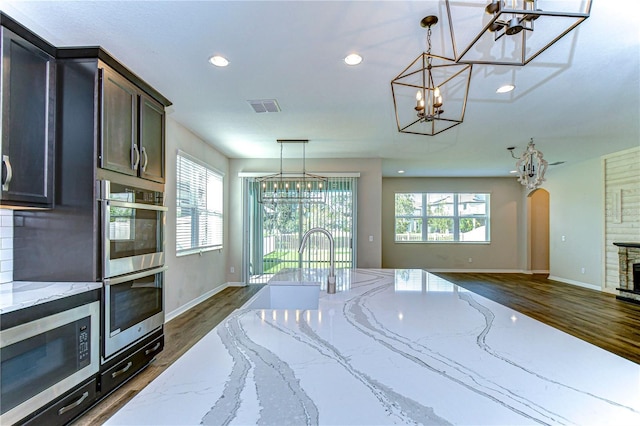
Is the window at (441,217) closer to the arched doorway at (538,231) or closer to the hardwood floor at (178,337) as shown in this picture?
the arched doorway at (538,231)

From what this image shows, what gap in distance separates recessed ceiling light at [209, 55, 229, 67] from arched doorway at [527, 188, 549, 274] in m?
8.61

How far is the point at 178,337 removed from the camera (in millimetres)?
3365

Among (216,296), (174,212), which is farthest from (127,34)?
(216,296)

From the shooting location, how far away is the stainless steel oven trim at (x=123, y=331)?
78.9 inches

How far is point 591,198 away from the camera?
6.25 metres

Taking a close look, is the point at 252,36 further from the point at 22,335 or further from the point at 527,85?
the point at 527,85

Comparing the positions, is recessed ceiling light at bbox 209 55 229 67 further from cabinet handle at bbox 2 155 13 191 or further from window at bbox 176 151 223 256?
window at bbox 176 151 223 256

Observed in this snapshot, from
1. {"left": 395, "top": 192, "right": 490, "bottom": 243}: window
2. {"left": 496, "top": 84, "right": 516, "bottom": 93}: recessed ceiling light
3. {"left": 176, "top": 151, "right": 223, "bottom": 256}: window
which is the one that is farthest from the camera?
{"left": 395, "top": 192, "right": 490, "bottom": 243}: window

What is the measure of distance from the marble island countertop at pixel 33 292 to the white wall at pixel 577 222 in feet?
26.6

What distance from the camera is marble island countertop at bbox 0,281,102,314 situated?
5.00 feet

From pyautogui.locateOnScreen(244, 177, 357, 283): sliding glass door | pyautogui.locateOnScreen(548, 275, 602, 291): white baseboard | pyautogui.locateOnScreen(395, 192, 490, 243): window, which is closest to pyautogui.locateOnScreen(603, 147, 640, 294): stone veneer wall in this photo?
pyautogui.locateOnScreen(548, 275, 602, 291): white baseboard

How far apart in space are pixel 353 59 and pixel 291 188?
3846 millimetres

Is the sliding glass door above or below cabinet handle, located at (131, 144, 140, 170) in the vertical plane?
below

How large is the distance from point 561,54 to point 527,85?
570 millimetres
